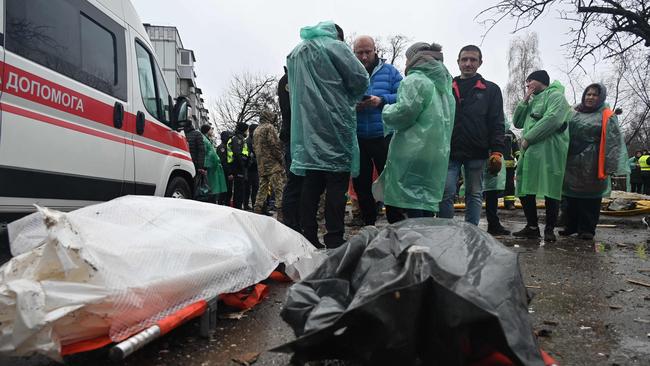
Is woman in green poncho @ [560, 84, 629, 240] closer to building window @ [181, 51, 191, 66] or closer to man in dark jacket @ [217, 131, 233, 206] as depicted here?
man in dark jacket @ [217, 131, 233, 206]

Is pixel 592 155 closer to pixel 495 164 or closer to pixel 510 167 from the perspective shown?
pixel 495 164

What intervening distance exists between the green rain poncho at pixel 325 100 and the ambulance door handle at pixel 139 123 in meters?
1.46

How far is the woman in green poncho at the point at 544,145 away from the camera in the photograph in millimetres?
4402

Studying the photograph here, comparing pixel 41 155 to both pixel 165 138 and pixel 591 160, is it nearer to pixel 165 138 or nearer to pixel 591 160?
pixel 165 138

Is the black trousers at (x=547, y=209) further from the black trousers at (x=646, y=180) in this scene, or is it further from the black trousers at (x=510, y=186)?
the black trousers at (x=646, y=180)

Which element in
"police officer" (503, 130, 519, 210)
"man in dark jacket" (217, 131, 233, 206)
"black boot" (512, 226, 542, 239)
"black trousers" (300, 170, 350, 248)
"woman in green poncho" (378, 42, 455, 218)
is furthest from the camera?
"man in dark jacket" (217, 131, 233, 206)

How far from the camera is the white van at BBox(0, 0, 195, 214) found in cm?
241

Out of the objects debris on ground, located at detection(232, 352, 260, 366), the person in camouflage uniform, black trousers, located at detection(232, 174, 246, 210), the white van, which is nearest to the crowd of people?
the white van

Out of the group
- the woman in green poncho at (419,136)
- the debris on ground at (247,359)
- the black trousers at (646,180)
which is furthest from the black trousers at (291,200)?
the black trousers at (646,180)

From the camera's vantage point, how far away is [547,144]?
14.8 ft

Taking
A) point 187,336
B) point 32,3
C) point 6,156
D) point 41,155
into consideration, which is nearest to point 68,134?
point 41,155

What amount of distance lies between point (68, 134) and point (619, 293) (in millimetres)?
3693

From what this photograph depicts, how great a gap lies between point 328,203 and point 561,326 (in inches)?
69.5

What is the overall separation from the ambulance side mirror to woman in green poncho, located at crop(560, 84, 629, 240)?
4.34 meters
